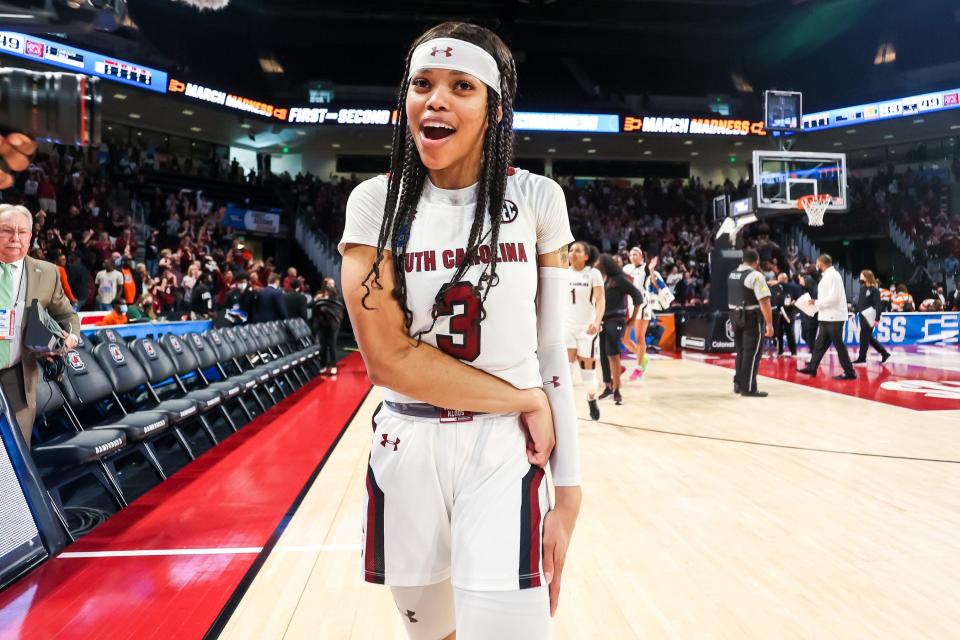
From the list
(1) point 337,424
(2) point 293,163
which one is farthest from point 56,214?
(2) point 293,163

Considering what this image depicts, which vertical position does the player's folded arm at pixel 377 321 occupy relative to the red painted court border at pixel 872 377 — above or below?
above

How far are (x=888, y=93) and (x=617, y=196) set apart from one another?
899 cm

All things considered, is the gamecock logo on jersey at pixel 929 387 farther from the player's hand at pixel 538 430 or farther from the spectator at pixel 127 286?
the spectator at pixel 127 286

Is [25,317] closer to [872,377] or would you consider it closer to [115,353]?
[115,353]

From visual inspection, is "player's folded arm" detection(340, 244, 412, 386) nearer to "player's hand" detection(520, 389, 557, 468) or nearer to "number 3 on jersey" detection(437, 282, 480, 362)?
"number 3 on jersey" detection(437, 282, 480, 362)

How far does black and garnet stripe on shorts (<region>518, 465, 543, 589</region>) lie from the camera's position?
3.62 ft

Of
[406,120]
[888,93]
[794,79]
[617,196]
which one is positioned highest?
[794,79]

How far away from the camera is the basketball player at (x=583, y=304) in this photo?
6.19m

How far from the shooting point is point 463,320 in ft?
3.74

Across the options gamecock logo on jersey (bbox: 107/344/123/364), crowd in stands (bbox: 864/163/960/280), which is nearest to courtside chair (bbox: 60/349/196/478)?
gamecock logo on jersey (bbox: 107/344/123/364)

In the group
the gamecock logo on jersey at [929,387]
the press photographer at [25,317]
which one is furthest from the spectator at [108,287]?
the gamecock logo on jersey at [929,387]

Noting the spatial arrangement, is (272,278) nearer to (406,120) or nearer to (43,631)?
(43,631)

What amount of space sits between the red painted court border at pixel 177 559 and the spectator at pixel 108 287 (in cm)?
493

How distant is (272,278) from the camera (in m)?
10.6
